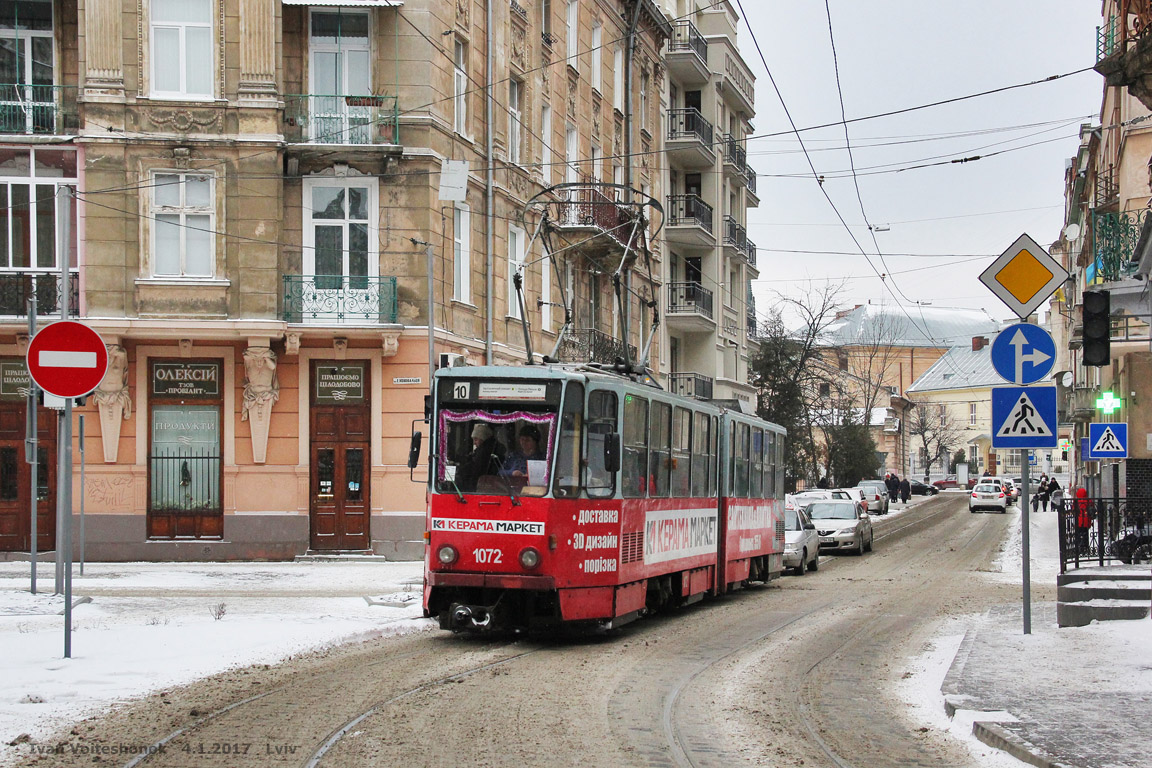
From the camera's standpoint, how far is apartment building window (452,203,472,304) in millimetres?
29125

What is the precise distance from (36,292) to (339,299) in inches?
235

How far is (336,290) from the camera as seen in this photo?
90.4ft

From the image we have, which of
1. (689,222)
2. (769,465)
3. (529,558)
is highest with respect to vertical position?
(689,222)

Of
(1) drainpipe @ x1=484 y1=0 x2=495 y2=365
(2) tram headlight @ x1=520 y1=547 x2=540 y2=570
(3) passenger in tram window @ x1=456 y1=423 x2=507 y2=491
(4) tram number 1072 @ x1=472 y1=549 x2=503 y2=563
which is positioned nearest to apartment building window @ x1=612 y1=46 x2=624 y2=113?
(1) drainpipe @ x1=484 y1=0 x2=495 y2=365

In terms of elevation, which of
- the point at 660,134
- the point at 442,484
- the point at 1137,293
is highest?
the point at 660,134

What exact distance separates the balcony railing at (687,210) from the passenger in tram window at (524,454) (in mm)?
33572

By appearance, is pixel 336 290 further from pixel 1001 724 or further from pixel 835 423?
pixel 835 423

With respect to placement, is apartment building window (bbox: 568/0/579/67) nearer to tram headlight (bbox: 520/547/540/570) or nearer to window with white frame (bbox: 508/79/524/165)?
window with white frame (bbox: 508/79/524/165)

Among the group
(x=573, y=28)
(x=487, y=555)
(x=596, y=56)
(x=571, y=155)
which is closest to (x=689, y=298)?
(x=596, y=56)

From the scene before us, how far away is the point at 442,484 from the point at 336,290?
551 inches

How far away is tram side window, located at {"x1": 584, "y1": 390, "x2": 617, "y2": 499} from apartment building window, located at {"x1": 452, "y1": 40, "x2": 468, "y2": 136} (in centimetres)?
1581

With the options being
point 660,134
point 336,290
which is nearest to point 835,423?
point 660,134

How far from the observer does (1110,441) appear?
25531 millimetres

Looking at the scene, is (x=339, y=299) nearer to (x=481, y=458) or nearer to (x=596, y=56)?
(x=481, y=458)
